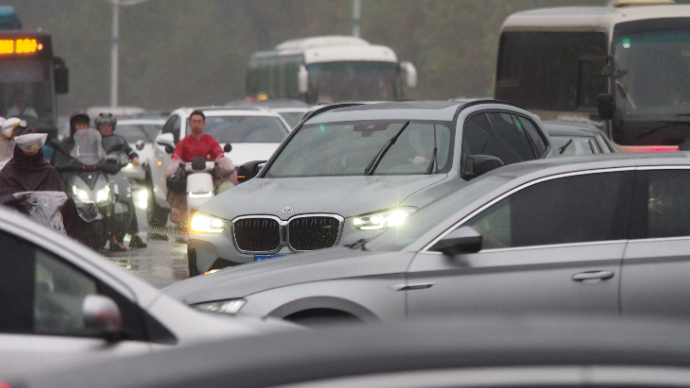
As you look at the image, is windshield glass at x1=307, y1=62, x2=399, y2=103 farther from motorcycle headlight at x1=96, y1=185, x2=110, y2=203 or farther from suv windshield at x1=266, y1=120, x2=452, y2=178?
suv windshield at x1=266, y1=120, x2=452, y2=178

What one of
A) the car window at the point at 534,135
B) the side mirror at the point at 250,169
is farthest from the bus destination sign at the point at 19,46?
the car window at the point at 534,135

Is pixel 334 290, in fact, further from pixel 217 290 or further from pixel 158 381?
pixel 158 381

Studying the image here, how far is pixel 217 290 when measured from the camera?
6.09 meters

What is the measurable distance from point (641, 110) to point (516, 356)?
16706mm

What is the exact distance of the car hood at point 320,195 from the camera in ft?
29.0

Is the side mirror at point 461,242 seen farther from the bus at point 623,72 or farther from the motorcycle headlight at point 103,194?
the bus at point 623,72

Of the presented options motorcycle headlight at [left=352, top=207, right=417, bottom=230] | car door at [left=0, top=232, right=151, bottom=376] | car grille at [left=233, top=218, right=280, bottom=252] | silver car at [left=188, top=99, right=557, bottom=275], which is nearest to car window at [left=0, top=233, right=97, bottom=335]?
car door at [left=0, top=232, right=151, bottom=376]

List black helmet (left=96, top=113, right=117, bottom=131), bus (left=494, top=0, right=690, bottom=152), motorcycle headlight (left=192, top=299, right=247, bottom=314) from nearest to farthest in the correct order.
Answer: motorcycle headlight (left=192, top=299, right=247, bottom=314) → black helmet (left=96, top=113, right=117, bottom=131) → bus (left=494, top=0, right=690, bottom=152)

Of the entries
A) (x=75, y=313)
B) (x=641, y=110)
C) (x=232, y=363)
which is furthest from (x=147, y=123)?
(x=232, y=363)

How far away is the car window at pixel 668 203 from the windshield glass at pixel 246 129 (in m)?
12.2

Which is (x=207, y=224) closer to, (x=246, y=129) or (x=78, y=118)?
(x=78, y=118)

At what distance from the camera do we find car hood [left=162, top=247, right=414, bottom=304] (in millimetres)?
6004

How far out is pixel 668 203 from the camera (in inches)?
241

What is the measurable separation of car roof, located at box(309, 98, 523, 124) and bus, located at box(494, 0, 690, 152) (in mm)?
7672
